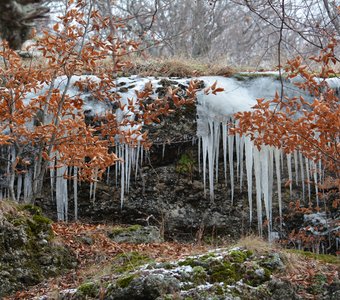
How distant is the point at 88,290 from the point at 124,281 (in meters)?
0.27

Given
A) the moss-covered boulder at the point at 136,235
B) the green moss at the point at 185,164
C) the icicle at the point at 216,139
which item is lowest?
the moss-covered boulder at the point at 136,235

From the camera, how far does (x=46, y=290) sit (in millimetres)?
A: 4188

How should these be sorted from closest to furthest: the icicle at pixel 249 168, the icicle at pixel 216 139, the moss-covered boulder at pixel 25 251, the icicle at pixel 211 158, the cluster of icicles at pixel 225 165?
the moss-covered boulder at pixel 25 251
the icicle at pixel 249 168
the cluster of icicles at pixel 225 165
the icicle at pixel 211 158
the icicle at pixel 216 139

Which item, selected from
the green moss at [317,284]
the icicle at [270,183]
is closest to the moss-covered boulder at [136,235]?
the icicle at [270,183]

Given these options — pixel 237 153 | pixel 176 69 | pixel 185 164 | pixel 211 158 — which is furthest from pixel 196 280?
pixel 176 69

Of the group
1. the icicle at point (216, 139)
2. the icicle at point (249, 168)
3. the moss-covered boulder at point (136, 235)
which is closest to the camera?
the moss-covered boulder at point (136, 235)

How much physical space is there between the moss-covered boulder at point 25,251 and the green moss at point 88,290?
694 millimetres

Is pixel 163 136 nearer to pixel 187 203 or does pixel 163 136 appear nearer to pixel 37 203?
pixel 187 203

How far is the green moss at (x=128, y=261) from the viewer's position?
4.34 metres

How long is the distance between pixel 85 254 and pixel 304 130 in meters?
2.18

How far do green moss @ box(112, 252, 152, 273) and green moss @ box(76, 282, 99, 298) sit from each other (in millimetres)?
371

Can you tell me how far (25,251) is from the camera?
4570mm

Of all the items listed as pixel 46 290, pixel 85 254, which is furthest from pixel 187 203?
pixel 46 290

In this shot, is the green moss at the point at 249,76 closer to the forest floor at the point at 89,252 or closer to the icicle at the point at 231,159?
the icicle at the point at 231,159
